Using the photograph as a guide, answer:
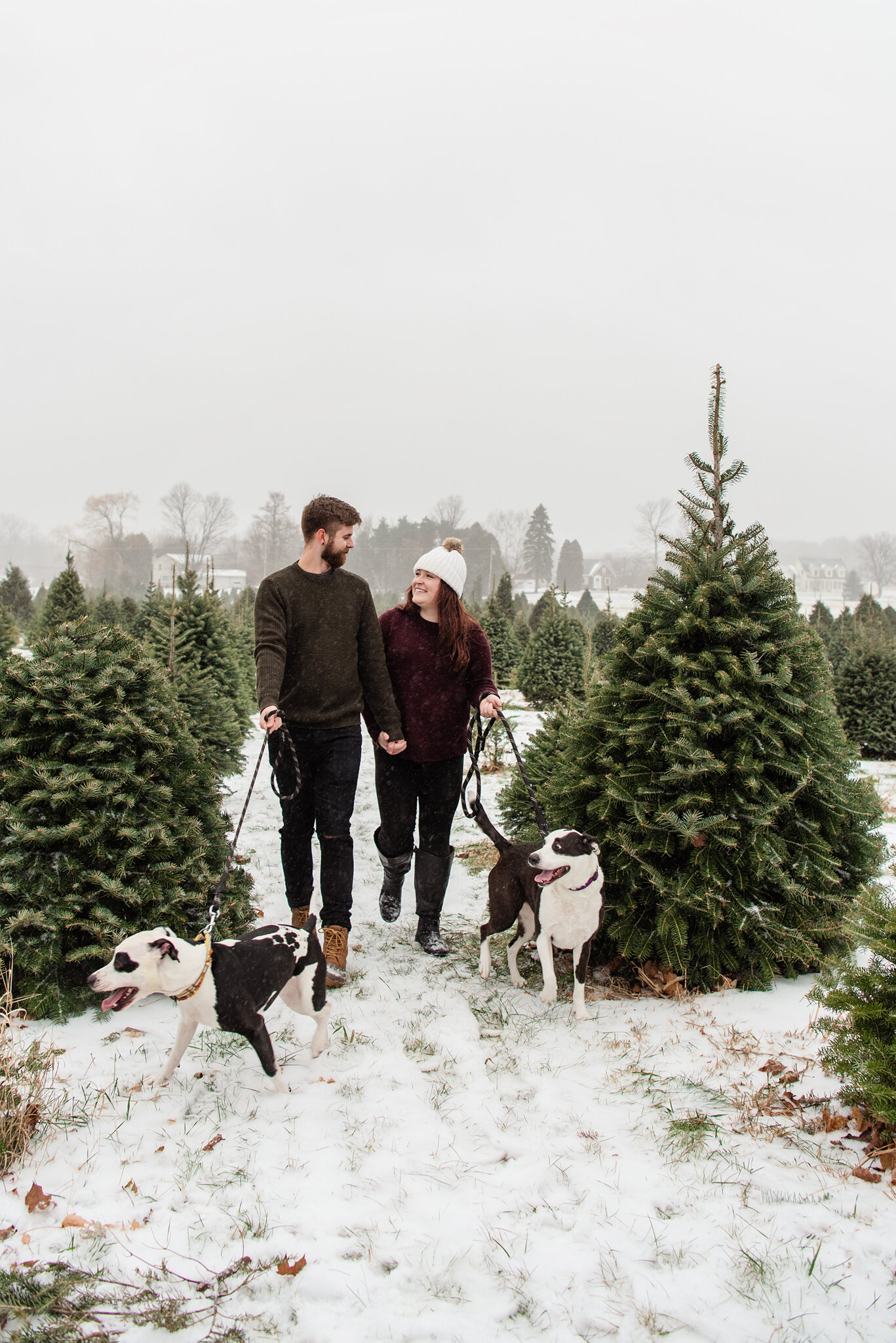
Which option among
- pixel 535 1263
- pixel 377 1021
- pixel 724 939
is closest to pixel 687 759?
pixel 724 939

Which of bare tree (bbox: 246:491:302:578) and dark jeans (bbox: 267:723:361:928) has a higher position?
bare tree (bbox: 246:491:302:578)

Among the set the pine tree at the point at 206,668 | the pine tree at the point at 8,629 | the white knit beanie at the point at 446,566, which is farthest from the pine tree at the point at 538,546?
the white knit beanie at the point at 446,566

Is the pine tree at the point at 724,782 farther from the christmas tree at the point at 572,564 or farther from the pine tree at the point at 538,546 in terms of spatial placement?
the christmas tree at the point at 572,564

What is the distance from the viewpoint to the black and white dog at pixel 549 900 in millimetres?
3264

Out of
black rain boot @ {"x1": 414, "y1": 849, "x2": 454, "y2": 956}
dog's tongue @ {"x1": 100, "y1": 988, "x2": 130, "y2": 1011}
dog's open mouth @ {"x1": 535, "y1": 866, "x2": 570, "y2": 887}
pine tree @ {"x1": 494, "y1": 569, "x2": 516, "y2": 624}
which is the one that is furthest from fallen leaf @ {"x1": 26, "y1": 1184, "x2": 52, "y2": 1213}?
pine tree @ {"x1": 494, "y1": 569, "x2": 516, "y2": 624}

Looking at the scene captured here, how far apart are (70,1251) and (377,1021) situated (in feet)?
4.98

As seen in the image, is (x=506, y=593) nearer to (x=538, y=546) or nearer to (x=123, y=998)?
(x=123, y=998)

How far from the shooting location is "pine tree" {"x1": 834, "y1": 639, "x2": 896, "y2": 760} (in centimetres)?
1232

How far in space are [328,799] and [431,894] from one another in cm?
91

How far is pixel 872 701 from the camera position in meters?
12.4

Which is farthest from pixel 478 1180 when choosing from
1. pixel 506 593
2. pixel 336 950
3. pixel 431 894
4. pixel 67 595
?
pixel 506 593

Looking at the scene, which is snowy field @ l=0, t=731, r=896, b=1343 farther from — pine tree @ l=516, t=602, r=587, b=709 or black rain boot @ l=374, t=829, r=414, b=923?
pine tree @ l=516, t=602, r=587, b=709

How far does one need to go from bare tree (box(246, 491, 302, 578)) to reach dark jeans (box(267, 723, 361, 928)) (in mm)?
51367

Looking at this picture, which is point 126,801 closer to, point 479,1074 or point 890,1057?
point 479,1074
